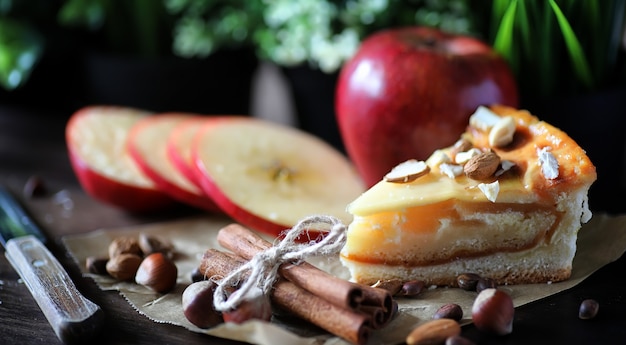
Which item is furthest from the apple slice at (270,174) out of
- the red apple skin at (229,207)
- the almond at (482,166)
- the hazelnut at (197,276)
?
the almond at (482,166)

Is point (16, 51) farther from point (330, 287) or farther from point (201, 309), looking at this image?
point (330, 287)

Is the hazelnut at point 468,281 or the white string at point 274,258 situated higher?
the white string at point 274,258

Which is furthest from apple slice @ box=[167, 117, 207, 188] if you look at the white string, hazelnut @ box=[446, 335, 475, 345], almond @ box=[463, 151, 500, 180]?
hazelnut @ box=[446, 335, 475, 345]

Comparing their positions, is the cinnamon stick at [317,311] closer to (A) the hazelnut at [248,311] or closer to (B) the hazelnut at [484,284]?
(A) the hazelnut at [248,311]

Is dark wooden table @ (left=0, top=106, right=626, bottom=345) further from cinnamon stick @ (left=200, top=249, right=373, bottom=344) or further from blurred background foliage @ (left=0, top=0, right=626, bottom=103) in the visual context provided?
blurred background foliage @ (left=0, top=0, right=626, bottom=103)

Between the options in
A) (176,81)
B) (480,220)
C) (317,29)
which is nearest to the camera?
(480,220)

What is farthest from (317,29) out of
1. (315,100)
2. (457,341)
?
(457,341)

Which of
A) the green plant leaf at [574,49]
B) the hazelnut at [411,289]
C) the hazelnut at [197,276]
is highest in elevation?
the green plant leaf at [574,49]
